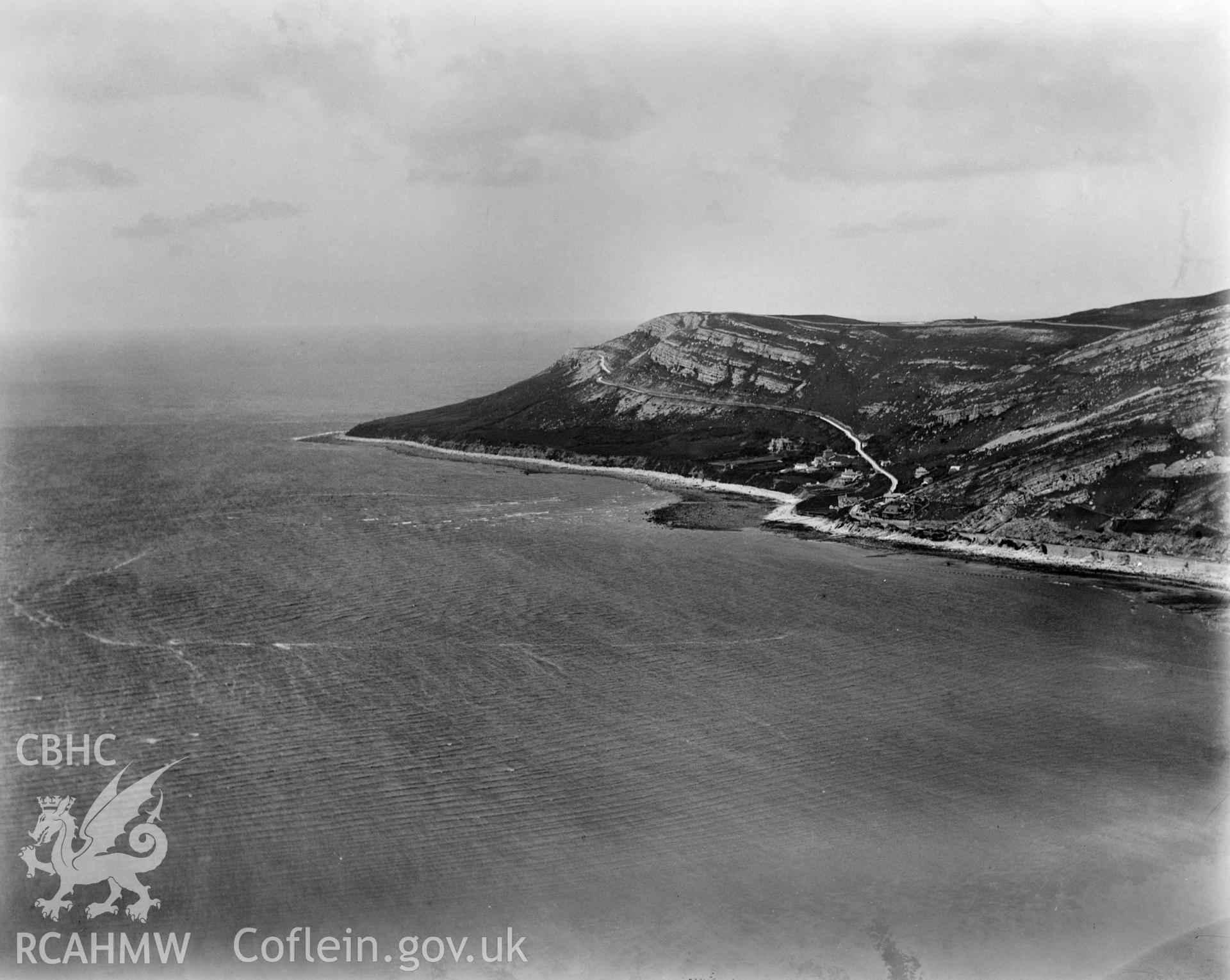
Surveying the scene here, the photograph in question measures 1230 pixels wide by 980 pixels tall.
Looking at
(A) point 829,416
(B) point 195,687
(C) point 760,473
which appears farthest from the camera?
(A) point 829,416

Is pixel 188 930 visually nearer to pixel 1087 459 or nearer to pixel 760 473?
pixel 1087 459

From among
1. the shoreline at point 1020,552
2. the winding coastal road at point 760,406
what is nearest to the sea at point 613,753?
the shoreline at point 1020,552

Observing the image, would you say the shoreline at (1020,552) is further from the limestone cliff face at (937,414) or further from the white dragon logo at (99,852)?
the white dragon logo at (99,852)

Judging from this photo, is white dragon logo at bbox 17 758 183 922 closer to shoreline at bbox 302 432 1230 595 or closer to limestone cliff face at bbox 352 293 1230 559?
shoreline at bbox 302 432 1230 595

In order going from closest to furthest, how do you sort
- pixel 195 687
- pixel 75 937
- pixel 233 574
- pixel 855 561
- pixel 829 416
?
pixel 75 937 → pixel 195 687 → pixel 233 574 → pixel 855 561 → pixel 829 416

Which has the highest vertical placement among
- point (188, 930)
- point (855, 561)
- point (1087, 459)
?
point (1087, 459)

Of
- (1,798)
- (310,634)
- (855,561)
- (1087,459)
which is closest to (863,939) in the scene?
(1,798)
